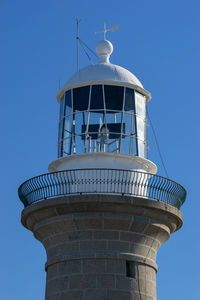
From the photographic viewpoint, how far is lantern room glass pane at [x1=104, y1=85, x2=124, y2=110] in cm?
1922

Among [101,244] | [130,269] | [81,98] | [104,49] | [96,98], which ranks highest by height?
[104,49]

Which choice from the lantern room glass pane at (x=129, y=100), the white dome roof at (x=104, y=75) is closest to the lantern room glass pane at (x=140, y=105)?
the lantern room glass pane at (x=129, y=100)

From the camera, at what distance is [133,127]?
19.2 m

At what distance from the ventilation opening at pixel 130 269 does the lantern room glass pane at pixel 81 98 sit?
13.4 ft

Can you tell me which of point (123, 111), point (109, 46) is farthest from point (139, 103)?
point (109, 46)

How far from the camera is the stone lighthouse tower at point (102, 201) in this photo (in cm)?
1792

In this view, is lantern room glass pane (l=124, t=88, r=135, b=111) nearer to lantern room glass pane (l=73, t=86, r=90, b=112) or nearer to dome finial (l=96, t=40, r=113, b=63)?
lantern room glass pane (l=73, t=86, r=90, b=112)

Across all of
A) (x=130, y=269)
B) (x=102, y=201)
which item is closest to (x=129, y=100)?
(x=102, y=201)

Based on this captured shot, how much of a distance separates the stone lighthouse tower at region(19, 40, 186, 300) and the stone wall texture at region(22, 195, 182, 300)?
24mm

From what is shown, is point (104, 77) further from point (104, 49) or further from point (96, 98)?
point (104, 49)

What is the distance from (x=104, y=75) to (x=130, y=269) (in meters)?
5.03

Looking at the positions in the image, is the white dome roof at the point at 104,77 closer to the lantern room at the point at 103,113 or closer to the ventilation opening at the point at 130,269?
the lantern room at the point at 103,113

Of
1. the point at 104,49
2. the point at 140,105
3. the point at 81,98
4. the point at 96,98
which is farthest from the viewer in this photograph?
the point at 104,49

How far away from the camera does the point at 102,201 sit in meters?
17.9
